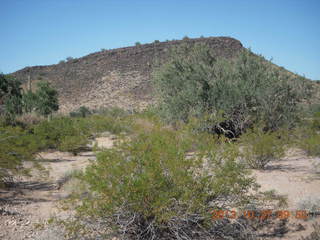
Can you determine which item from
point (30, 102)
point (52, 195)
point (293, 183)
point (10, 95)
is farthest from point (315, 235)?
point (30, 102)

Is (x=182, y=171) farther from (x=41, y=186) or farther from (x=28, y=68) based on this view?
(x=28, y=68)

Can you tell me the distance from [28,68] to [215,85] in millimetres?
49181

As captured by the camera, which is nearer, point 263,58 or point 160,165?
point 160,165

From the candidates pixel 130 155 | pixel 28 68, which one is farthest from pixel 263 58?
pixel 28 68

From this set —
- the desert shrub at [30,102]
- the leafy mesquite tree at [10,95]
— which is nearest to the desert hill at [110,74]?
the desert shrub at [30,102]

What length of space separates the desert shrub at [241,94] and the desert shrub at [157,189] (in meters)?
9.92

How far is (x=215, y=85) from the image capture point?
53.9 feet

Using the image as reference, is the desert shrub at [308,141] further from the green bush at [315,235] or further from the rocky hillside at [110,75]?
the rocky hillside at [110,75]

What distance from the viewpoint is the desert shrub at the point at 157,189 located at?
193 inches

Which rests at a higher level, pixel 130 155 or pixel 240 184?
pixel 130 155

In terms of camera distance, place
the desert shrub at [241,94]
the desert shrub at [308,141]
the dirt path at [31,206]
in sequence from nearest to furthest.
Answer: the dirt path at [31,206]
the desert shrub at [308,141]
the desert shrub at [241,94]

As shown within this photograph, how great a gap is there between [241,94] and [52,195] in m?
10.2

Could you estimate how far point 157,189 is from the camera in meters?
4.98
